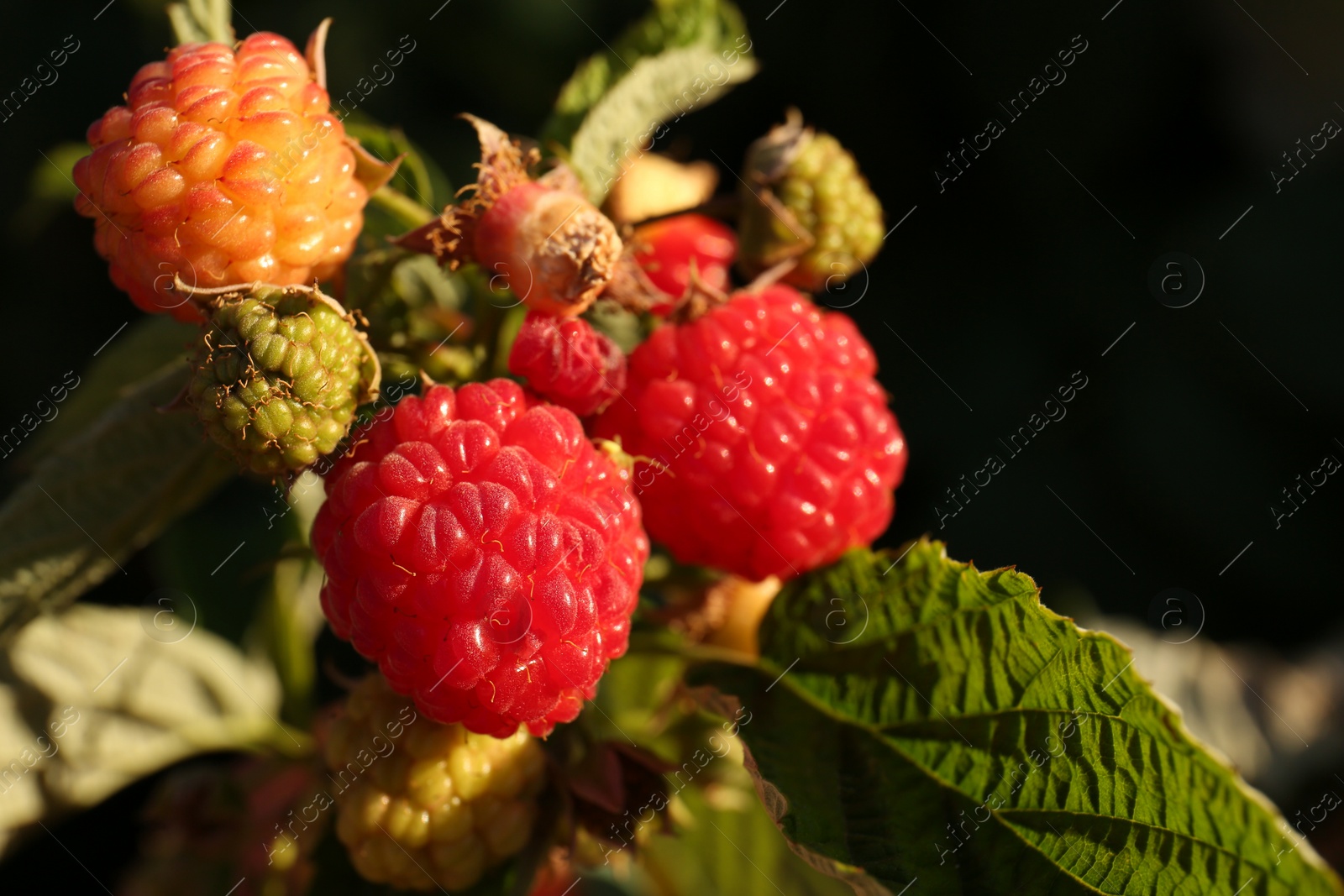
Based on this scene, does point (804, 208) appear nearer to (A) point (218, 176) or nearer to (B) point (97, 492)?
(A) point (218, 176)

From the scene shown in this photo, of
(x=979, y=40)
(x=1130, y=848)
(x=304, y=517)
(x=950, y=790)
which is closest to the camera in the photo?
(x=1130, y=848)

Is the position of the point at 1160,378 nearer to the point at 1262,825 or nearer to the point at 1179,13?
the point at 1179,13

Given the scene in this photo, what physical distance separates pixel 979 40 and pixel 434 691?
8.08 feet

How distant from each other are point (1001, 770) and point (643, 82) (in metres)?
1.21

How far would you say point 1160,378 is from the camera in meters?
2.96

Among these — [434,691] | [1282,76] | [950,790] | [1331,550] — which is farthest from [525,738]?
[1282,76]

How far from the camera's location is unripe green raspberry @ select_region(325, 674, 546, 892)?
1423 millimetres

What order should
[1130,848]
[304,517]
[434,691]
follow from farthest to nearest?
[304,517], [1130,848], [434,691]

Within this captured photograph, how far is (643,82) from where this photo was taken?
5.68ft

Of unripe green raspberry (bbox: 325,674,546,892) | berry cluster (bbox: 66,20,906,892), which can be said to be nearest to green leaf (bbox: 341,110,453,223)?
berry cluster (bbox: 66,20,906,892)

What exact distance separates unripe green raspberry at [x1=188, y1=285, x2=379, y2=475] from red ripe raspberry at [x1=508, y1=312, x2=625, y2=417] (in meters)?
0.21

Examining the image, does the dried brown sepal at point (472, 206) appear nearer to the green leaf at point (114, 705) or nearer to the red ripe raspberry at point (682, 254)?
the red ripe raspberry at point (682, 254)

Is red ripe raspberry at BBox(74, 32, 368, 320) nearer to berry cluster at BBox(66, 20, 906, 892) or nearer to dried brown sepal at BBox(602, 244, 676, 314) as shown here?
berry cluster at BBox(66, 20, 906, 892)

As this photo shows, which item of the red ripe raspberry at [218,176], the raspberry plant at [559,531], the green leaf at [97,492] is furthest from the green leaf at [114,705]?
the red ripe raspberry at [218,176]
